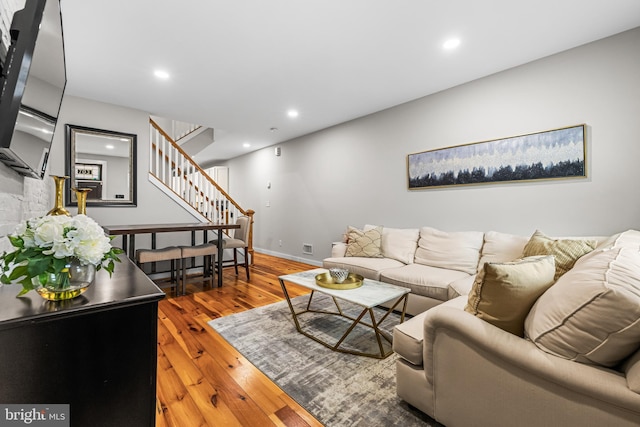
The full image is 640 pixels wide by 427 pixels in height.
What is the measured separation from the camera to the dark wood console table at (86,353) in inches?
30.7

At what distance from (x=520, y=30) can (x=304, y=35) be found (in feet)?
5.84

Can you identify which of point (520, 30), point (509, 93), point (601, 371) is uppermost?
point (520, 30)

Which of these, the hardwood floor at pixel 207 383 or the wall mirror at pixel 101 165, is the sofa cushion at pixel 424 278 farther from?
the wall mirror at pixel 101 165

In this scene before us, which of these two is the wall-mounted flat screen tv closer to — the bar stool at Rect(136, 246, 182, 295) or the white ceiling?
the white ceiling

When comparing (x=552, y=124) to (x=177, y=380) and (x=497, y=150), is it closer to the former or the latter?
(x=497, y=150)

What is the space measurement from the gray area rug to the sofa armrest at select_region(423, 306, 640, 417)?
391 mm

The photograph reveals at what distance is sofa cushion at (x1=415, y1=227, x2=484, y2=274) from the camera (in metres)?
2.83

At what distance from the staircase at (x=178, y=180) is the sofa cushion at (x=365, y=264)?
72.5 inches

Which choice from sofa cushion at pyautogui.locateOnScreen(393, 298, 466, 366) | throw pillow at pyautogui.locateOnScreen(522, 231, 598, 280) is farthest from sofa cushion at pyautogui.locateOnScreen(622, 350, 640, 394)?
throw pillow at pyautogui.locateOnScreen(522, 231, 598, 280)

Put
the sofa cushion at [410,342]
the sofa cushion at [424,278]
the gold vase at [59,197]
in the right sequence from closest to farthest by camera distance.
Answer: the sofa cushion at [410,342] → the gold vase at [59,197] → the sofa cushion at [424,278]

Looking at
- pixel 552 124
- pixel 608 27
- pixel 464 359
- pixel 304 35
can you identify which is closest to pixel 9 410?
pixel 464 359

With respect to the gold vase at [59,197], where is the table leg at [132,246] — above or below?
below

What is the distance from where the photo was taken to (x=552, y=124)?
2.62 metres

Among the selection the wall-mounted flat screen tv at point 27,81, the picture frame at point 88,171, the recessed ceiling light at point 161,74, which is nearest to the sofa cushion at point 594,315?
the wall-mounted flat screen tv at point 27,81
